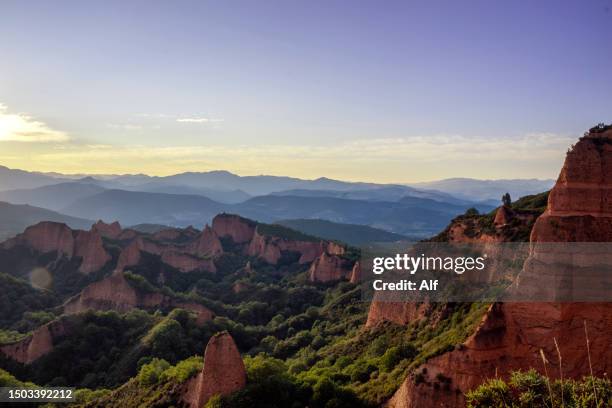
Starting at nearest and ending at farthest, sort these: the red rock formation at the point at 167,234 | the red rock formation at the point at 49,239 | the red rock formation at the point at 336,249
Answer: the red rock formation at the point at 49,239, the red rock formation at the point at 336,249, the red rock formation at the point at 167,234

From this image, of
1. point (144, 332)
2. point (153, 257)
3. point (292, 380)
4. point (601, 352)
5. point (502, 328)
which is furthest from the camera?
point (153, 257)

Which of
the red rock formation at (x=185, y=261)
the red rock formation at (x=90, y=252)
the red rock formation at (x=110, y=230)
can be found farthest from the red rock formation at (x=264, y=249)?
the red rock formation at (x=90, y=252)

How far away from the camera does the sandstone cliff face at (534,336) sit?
2256 centimetres

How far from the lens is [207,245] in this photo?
130 m

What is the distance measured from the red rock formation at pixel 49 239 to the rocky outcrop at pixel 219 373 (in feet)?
266

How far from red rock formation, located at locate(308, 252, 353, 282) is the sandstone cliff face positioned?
223 feet

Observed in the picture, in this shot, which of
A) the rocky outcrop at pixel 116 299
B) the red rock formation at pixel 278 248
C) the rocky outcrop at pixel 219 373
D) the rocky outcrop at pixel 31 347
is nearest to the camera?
the rocky outcrop at pixel 219 373

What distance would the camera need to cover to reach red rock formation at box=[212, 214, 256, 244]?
142 meters

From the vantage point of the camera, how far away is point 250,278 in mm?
104500

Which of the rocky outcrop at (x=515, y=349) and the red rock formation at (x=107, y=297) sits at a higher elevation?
the rocky outcrop at (x=515, y=349)

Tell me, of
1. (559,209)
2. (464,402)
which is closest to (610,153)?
(559,209)

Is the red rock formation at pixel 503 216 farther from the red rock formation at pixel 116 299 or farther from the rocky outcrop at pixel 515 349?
the red rock formation at pixel 116 299

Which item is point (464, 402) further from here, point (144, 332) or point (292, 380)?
point (144, 332)

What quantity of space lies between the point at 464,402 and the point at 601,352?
251 inches
